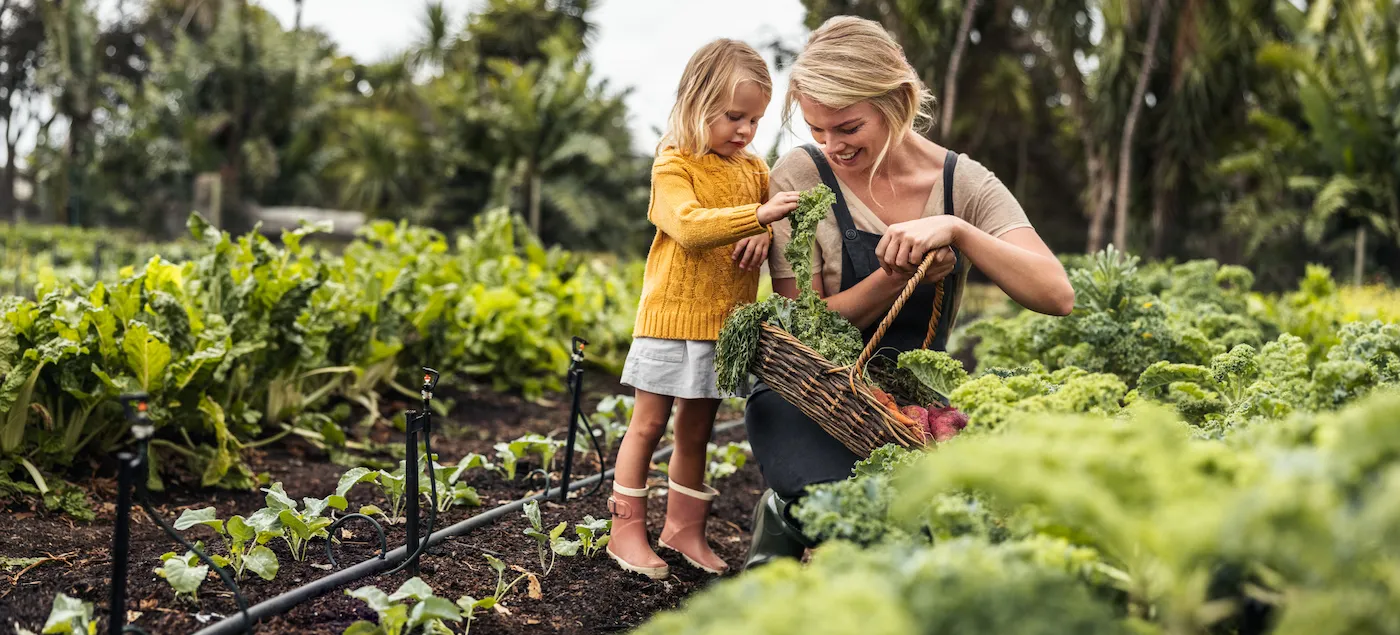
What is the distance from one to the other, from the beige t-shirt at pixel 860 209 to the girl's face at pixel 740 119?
0.14m

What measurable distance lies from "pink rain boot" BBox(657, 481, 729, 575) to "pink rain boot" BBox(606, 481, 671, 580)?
0.11m

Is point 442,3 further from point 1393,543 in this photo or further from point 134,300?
point 1393,543

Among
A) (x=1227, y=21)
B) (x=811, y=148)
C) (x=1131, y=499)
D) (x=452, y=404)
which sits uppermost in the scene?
(x=1227, y=21)

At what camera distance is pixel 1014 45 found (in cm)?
1689

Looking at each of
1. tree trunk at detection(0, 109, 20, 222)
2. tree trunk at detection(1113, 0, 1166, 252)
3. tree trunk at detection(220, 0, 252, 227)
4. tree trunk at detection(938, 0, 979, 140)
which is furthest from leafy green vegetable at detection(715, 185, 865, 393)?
tree trunk at detection(0, 109, 20, 222)

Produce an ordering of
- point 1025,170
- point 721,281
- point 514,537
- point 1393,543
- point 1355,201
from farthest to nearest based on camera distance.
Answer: point 1025,170
point 1355,201
point 514,537
point 721,281
point 1393,543

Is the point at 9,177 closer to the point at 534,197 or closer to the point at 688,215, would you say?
the point at 534,197

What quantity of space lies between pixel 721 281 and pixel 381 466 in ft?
5.31

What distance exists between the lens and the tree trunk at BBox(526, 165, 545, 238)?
14.1m

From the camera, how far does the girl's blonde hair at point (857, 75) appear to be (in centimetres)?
219

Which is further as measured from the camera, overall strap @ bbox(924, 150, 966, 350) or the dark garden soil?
overall strap @ bbox(924, 150, 966, 350)

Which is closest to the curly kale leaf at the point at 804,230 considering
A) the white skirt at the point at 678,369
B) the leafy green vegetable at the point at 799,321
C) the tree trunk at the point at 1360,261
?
the leafy green vegetable at the point at 799,321

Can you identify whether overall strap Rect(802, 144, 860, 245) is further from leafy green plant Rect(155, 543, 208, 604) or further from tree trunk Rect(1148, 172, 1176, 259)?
tree trunk Rect(1148, 172, 1176, 259)

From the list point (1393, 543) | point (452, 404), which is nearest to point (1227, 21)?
point (452, 404)
